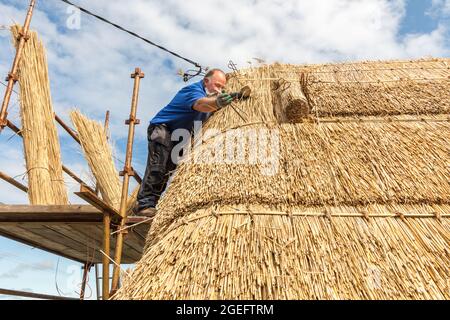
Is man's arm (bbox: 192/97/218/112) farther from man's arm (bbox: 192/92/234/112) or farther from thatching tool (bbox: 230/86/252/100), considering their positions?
thatching tool (bbox: 230/86/252/100)

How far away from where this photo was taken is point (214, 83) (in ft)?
12.3

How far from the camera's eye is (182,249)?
2115mm

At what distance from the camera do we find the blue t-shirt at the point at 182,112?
3516 mm

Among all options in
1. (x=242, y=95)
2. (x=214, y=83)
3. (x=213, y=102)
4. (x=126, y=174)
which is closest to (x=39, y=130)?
(x=126, y=174)

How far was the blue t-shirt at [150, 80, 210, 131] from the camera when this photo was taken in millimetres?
3516

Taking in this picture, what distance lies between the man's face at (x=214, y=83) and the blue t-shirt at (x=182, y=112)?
0.34ft

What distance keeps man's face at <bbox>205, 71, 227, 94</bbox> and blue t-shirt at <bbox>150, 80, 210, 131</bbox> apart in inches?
4.1

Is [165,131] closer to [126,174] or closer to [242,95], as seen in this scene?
[126,174]

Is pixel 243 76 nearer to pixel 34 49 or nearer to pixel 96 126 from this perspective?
pixel 96 126

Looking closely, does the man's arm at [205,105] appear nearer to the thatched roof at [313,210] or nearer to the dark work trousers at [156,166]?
the thatched roof at [313,210]

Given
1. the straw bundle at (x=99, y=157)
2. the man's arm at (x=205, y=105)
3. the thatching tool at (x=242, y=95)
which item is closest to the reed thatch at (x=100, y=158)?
the straw bundle at (x=99, y=157)

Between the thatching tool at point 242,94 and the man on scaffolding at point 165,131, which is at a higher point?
the thatching tool at point 242,94

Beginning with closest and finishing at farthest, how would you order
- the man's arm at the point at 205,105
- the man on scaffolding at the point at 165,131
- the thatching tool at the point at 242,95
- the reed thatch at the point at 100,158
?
the man's arm at the point at 205,105 → the man on scaffolding at the point at 165,131 → the thatching tool at the point at 242,95 → the reed thatch at the point at 100,158
